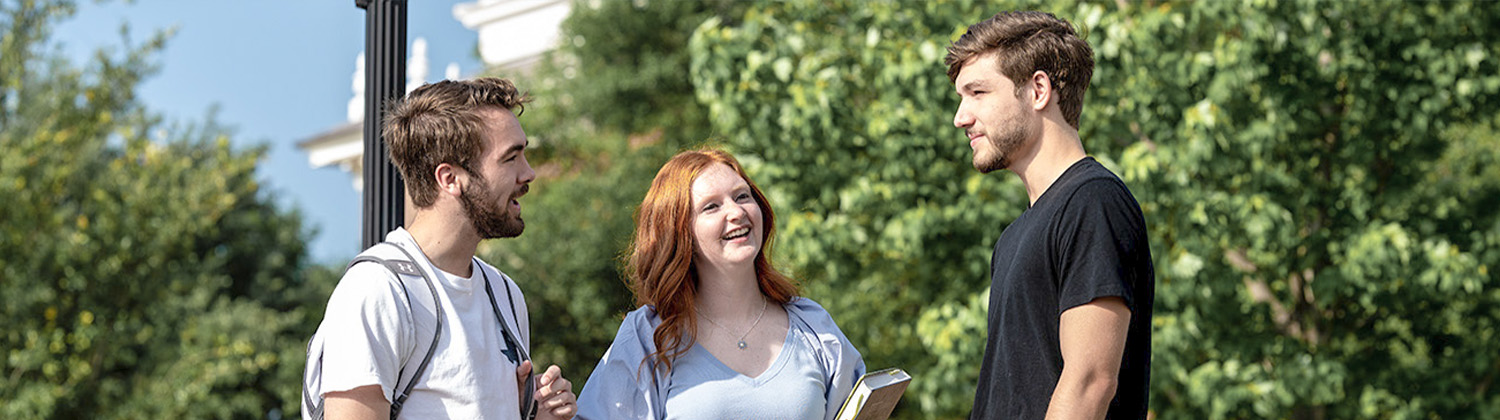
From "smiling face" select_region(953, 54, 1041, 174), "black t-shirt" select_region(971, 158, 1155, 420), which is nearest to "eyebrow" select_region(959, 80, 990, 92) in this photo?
"smiling face" select_region(953, 54, 1041, 174)

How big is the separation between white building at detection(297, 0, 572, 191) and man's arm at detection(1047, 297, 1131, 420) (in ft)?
76.7

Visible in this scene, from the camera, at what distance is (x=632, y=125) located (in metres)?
20.2

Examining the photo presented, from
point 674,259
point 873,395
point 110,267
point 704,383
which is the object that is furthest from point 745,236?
point 110,267

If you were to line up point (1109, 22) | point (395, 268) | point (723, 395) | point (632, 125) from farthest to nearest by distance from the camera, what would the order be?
point (632, 125) → point (1109, 22) → point (723, 395) → point (395, 268)

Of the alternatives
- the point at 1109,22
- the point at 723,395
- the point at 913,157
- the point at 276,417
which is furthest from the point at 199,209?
the point at 723,395

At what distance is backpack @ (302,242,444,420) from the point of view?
308 cm

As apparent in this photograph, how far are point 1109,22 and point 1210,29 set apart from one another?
5.45ft

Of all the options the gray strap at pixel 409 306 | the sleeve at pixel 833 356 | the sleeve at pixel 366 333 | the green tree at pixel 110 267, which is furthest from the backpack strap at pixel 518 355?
the green tree at pixel 110 267

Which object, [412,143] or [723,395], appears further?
[723,395]

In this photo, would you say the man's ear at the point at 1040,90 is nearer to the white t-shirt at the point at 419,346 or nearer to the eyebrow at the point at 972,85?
the eyebrow at the point at 972,85

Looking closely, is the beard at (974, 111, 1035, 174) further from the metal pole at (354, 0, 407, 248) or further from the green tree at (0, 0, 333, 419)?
the green tree at (0, 0, 333, 419)

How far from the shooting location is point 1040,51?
10.6ft

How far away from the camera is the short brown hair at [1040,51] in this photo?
3234 millimetres

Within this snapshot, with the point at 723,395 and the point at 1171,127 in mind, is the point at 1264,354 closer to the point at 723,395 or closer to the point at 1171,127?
the point at 1171,127
